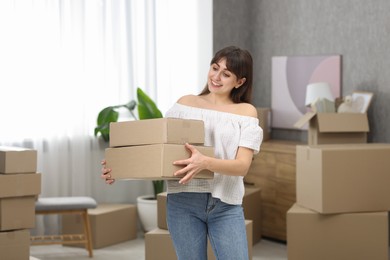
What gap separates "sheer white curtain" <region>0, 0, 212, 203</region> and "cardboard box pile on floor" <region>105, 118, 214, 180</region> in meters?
2.67

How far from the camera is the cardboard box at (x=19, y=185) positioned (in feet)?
11.3

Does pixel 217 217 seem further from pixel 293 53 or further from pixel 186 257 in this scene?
pixel 293 53

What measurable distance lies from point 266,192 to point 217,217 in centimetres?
283

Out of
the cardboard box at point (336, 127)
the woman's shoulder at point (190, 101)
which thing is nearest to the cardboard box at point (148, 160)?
the woman's shoulder at point (190, 101)

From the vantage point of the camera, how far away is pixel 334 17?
194 inches

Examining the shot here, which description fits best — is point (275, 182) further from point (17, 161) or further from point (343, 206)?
point (17, 161)

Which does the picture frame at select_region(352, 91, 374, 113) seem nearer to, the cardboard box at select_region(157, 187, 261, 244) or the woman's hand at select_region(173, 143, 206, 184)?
the cardboard box at select_region(157, 187, 261, 244)

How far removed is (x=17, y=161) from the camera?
3.49 m

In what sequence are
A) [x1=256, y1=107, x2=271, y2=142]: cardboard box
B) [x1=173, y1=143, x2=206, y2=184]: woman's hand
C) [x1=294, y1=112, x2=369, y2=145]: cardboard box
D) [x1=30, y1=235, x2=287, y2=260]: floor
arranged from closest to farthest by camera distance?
[x1=173, y1=143, x2=206, y2=184]: woman's hand → [x1=294, y1=112, x2=369, y2=145]: cardboard box → [x1=30, y1=235, x2=287, y2=260]: floor → [x1=256, y1=107, x2=271, y2=142]: cardboard box

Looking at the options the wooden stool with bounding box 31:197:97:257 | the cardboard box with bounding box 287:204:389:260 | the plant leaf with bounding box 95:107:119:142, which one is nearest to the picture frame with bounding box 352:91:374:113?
the cardboard box with bounding box 287:204:389:260

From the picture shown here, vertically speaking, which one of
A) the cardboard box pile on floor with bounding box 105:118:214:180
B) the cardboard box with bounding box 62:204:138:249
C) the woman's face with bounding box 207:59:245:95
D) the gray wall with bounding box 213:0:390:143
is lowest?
the cardboard box with bounding box 62:204:138:249

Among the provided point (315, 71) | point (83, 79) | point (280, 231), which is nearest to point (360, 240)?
point (280, 231)

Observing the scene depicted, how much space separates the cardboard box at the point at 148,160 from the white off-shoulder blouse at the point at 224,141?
6 cm

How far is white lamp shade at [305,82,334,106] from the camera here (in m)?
4.65
